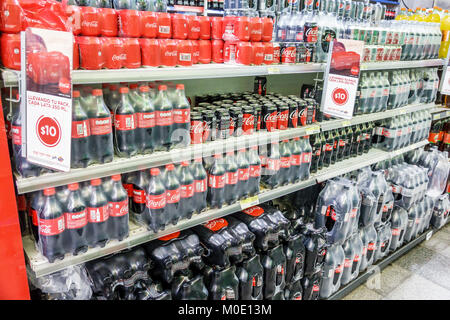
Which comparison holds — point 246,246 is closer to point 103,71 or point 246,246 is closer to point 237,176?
point 237,176

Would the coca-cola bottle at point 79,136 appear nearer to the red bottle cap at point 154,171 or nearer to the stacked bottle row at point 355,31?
the red bottle cap at point 154,171

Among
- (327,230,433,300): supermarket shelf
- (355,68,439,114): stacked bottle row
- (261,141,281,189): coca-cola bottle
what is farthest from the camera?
(355,68,439,114): stacked bottle row

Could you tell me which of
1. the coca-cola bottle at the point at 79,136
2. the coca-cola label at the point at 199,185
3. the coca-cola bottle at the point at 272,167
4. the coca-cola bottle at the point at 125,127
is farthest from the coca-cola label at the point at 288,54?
the coca-cola bottle at the point at 79,136

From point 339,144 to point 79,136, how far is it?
2.19 m

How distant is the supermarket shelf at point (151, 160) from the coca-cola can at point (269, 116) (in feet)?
0.21

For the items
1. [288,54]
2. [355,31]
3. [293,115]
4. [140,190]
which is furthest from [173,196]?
[355,31]

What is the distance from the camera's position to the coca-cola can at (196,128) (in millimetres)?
2043

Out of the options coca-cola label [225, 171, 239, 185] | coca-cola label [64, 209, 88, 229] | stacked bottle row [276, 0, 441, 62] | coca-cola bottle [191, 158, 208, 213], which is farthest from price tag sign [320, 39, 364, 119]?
coca-cola label [64, 209, 88, 229]

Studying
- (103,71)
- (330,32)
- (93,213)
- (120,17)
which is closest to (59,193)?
(93,213)

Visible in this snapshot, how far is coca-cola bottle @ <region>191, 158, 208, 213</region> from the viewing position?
81.7 inches

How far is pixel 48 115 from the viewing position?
138 cm

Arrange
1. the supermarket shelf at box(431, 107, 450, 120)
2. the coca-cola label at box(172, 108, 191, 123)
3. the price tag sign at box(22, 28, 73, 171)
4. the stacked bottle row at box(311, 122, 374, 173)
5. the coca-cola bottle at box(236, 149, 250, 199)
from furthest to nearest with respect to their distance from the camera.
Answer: the supermarket shelf at box(431, 107, 450, 120)
the stacked bottle row at box(311, 122, 374, 173)
the coca-cola bottle at box(236, 149, 250, 199)
the coca-cola label at box(172, 108, 191, 123)
the price tag sign at box(22, 28, 73, 171)

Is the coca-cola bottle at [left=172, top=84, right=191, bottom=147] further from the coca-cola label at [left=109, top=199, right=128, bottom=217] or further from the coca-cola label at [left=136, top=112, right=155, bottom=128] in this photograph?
the coca-cola label at [left=109, top=199, right=128, bottom=217]

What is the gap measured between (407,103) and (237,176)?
2342 millimetres
